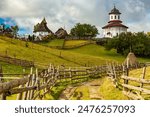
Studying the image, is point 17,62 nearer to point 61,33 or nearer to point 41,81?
point 41,81

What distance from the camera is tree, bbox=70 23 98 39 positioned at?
145 meters

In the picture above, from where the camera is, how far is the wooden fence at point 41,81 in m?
12.1

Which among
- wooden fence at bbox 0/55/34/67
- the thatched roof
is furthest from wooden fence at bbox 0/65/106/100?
the thatched roof

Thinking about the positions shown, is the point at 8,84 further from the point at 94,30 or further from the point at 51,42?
the point at 94,30

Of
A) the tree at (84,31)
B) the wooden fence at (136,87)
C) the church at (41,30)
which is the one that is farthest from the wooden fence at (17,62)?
the church at (41,30)

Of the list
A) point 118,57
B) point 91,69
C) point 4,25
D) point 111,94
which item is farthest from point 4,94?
point 4,25

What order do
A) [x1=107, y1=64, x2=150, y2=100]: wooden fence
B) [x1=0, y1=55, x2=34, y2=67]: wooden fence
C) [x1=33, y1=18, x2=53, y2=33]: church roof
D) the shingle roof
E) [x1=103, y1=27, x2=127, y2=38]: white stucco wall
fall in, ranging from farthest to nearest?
[x1=33, y1=18, x2=53, y2=33]: church roof < the shingle roof < [x1=103, y1=27, x2=127, y2=38]: white stucco wall < [x1=0, y1=55, x2=34, y2=67]: wooden fence < [x1=107, y1=64, x2=150, y2=100]: wooden fence

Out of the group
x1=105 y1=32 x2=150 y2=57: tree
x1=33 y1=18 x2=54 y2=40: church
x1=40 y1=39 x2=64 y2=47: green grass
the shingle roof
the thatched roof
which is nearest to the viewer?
x1=105 y1=32 x2=150 y2=57: tree

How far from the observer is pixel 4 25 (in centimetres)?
13975

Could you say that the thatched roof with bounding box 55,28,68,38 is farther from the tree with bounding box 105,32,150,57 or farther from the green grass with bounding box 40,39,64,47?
the tree with bounding box 105,32,150,57

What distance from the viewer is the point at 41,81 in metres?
25.0

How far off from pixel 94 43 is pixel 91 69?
72.1 metres

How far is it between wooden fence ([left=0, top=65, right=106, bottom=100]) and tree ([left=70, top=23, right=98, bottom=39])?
97.8 metres

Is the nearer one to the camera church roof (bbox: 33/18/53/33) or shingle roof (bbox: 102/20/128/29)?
shingle roof (bbox: 102/20/128/29)
